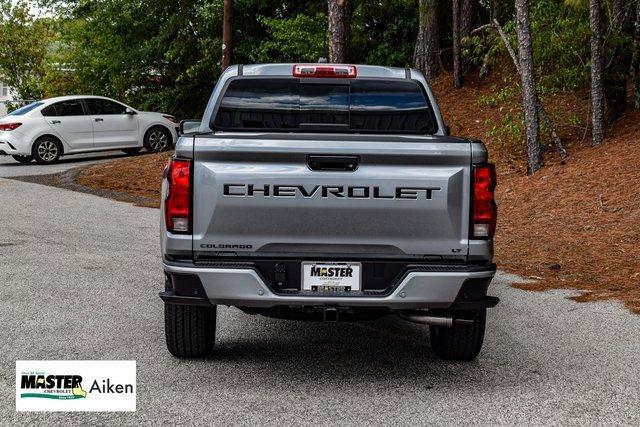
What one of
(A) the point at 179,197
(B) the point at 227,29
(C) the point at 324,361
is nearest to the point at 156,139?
(B) the point at 227,29

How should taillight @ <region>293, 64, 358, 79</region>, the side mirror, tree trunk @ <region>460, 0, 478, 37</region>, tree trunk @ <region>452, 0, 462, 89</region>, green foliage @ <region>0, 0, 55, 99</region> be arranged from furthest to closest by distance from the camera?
green foliage @ <region>0, 0, 55, 99</region>, tree trunk @ <region>460, 0, 478, 37</region>, tree trunk @ <region>452, 0, 462, 89</region>, the side mirror, taillight @ <region>293, 64, 358, 79</region>

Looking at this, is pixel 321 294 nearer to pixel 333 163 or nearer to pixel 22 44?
pixel 333 163

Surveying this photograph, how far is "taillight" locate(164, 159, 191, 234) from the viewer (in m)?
5.38

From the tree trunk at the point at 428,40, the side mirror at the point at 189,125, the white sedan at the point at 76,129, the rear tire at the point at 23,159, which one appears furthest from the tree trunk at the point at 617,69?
the rear tire at the point at 23,159

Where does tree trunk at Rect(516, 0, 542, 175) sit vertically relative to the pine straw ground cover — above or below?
above

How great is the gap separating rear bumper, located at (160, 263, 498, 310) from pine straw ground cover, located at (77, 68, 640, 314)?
10.7ft

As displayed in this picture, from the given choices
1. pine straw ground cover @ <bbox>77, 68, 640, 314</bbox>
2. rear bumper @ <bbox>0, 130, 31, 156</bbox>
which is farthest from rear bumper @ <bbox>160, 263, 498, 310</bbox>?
rear bumper @ <bbox>0, 130, 31, 156</bbox>

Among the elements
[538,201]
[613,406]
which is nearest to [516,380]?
[613,406]

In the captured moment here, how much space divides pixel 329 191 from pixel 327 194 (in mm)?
21

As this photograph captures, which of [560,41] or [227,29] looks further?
[227,29]

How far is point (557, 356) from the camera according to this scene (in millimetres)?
6508

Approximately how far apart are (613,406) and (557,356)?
1188 mm

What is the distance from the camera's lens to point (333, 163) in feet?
17.8

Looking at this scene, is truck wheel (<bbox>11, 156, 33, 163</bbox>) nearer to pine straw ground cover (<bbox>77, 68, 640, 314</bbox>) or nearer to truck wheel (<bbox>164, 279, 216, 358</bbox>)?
pine straw ground cover (<bbox>77, 68, 640, 314</bbox>)
